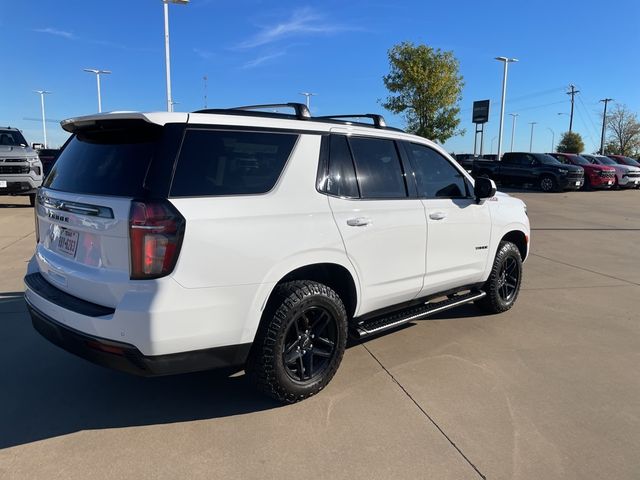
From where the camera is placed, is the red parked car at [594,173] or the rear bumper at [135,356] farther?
the red parked car at [594,173]

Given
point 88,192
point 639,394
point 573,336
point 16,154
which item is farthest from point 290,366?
point 16,154

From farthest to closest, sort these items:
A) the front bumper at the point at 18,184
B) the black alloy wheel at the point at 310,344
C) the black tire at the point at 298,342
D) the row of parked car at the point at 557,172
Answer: the row of parked car at the point at 557,172 → the front bumper at the point at 18,184 → the black alloy wheel at the point at 310,344 → the black tire at the point at 298,342

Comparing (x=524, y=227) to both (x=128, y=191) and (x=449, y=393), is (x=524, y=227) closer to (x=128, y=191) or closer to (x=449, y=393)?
(x=449, y=393)

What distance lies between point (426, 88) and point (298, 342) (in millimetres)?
28839

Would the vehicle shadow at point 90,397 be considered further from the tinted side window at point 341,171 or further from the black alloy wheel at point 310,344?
the tinted side window at point 341,171

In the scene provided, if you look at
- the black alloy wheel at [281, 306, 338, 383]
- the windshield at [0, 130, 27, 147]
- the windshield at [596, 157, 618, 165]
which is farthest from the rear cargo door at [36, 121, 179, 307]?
the windshield at [596, 157, 618, 165]

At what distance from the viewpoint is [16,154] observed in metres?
12.7

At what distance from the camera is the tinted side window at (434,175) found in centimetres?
423

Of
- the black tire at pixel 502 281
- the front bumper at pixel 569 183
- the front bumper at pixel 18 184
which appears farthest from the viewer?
the front bumper at pixel 569 183

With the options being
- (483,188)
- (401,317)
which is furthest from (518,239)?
(401,317)

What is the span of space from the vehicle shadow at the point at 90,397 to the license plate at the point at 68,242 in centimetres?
104

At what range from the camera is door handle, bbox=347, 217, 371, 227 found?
3.43 m

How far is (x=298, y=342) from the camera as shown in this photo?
10.8ft

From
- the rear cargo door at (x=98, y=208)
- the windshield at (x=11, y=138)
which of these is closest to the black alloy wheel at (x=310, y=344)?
the rear cargo door at (x=98, y=208)
